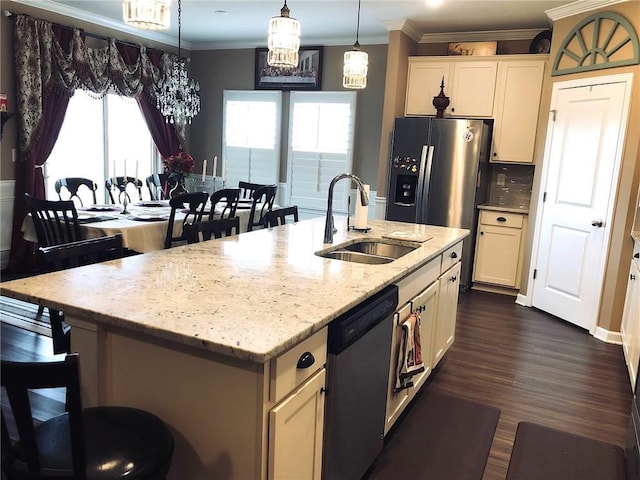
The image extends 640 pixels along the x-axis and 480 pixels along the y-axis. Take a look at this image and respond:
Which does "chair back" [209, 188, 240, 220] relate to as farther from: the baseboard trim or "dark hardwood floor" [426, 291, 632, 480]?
the baseboard trim

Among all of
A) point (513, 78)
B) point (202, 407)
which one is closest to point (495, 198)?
point (513, 78)

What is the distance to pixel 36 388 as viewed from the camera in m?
1.17

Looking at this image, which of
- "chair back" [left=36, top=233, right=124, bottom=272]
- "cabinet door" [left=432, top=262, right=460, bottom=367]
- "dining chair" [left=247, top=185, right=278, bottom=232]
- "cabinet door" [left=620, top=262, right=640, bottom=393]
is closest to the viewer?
"chair back" [left=36, top=233, right=124, bottom=272]

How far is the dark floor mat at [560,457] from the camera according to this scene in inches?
95.9

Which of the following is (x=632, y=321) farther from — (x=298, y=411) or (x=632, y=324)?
(x=298, y=411)

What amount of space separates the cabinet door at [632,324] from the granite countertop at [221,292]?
161 centimetres

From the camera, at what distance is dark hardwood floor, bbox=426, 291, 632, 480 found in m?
2.86

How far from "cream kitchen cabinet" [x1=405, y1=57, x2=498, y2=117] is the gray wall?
641 mm

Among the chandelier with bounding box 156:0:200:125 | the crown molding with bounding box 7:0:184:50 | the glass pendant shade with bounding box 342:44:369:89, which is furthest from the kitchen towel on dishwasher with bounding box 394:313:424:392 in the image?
the crown molding with bounding box 7:0:184:50

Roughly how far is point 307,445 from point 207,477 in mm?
333

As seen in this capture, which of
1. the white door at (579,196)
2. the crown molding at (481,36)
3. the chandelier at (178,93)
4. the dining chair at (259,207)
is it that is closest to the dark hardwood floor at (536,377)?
the white door at (579,196)

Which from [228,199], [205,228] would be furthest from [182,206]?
[205,228]

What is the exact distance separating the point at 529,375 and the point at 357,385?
1954 mm

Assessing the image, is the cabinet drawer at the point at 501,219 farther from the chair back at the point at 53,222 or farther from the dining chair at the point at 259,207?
the chair back at the point at 53,222
